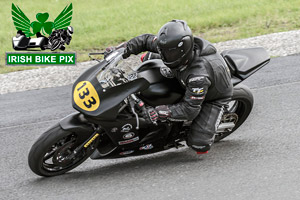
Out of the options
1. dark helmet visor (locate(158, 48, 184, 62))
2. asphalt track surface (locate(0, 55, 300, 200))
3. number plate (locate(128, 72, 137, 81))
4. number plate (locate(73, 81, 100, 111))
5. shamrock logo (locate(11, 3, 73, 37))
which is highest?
dark helmet visor (locate(158, 48, 184, 62))

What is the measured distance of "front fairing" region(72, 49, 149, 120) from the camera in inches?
177

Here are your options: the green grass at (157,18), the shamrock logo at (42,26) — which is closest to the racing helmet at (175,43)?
the green grass at (157,18)

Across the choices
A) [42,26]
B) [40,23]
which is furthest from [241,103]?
[40,23]

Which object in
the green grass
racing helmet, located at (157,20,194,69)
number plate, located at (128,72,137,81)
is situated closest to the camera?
racing helmet, located at (157,20,194,69)

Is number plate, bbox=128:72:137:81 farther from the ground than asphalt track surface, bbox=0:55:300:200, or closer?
farther from the ground

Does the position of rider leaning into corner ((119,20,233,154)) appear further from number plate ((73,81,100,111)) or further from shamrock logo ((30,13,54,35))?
shamrock logo ((30,13,54,35))

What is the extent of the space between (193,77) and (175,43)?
38 cm

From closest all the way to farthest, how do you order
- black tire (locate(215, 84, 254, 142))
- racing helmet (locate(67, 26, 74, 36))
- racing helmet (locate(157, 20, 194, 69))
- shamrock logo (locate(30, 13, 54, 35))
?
1. racing helmet (locate(157, 20, 194, 69))
2. black tire (locate(215, 84, 254, 142))
3. racing helmet (locate(67, 26, 74, 36))
4. shamrock logo (locate(30, 13, 54, 35))

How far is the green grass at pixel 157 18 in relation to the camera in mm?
11266

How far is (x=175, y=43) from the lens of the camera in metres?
4.47

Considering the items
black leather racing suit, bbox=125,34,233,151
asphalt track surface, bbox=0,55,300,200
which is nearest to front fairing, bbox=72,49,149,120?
black leather racing suit, bbox=125,34,233,151

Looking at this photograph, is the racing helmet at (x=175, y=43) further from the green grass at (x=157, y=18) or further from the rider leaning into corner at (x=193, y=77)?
the green grass at (x=157, y=18)

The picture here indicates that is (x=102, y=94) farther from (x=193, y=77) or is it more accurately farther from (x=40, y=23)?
(x=40, y=23)

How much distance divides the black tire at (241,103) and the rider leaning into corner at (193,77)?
0.31 meters
